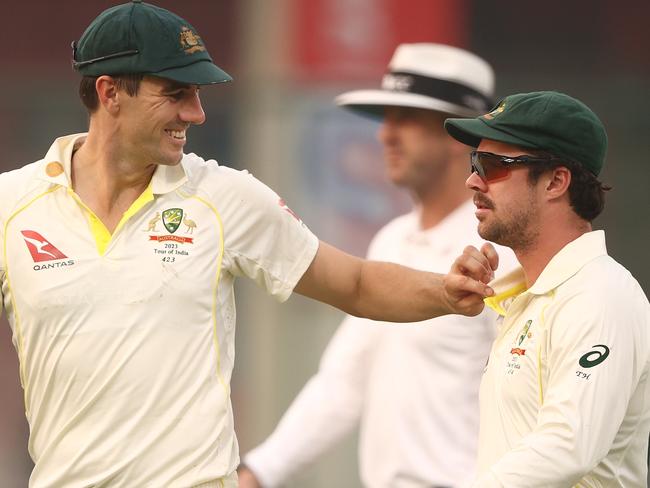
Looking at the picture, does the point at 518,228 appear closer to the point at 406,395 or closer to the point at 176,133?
the point at 176,133

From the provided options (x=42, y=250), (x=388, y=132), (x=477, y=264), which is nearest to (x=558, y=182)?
(x=477, y=264)

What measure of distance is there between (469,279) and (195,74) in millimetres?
1033

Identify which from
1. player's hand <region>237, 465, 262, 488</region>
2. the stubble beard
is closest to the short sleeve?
the stubble beard

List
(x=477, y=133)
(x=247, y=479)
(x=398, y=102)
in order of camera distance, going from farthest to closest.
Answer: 1. (x=398, y=102)
2. (x=247, y=479)
3. (x=477, y=133)

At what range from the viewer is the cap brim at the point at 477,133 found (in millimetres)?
4539

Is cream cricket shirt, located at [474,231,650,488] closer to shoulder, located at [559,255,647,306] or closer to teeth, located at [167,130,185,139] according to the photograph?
shoulder, located at [559,255,647,306]

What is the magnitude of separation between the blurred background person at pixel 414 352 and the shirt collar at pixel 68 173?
5.26 ft

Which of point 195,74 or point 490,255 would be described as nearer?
point 195,74

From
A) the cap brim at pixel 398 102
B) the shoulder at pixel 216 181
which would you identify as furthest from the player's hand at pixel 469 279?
the cap brim at pixel 398 102

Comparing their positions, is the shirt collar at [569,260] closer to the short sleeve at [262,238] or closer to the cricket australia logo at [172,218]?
the short sleeve at [262,238]

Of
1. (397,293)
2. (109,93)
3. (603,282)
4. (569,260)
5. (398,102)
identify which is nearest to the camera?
(603,282)

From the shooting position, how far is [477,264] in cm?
494

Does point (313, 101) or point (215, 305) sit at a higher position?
point (215, 305)

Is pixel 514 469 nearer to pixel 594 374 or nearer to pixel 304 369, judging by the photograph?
pixel 594 374
